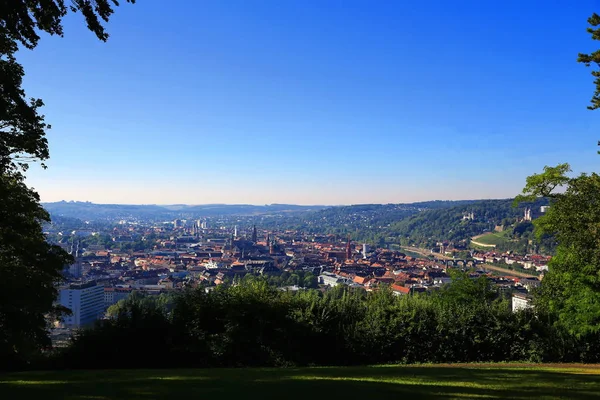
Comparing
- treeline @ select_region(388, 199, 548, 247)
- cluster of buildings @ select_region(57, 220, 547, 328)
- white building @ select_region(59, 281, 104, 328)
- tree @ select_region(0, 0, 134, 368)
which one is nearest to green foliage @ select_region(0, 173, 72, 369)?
tree @ select_region(0, 0, 134, 368)

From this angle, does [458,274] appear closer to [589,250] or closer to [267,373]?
[589,250]

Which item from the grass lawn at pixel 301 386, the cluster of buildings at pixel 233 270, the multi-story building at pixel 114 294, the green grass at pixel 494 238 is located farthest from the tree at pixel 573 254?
the green grass at pixel 494 238

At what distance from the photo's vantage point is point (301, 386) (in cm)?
768

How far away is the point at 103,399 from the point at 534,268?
345 feet

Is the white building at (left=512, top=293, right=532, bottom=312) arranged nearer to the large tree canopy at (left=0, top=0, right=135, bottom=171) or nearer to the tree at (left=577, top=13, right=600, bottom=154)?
the tree at (left=577, top=13, right=600, bottom=154)

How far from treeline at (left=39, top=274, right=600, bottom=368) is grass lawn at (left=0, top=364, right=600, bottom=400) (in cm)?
391

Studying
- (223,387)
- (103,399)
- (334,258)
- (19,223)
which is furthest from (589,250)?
(334,258)

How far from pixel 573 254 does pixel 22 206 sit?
1596cm

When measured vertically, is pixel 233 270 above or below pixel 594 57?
below

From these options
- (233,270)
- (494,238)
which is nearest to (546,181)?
(233,270)

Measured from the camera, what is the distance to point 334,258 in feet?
385

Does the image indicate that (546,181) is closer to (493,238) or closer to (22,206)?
(22,206)

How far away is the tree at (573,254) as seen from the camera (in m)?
14.3

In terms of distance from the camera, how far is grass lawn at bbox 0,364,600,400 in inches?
271
